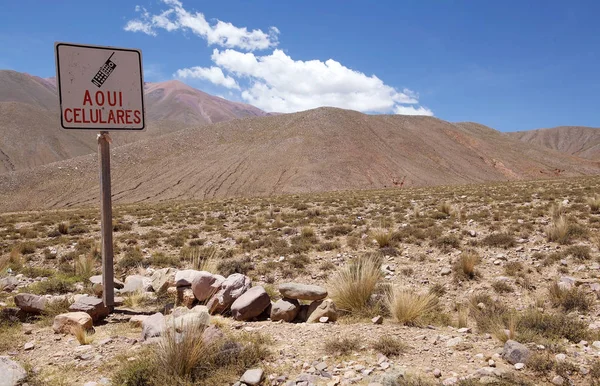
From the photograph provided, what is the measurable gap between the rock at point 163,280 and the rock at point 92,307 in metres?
1.47

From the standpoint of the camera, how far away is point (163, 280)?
7633mm

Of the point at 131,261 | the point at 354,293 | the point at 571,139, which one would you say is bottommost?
the point at 131,261

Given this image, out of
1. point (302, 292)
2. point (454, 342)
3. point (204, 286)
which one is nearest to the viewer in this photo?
point (454, 342)

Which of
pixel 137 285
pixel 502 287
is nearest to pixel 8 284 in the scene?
pixel 137 285

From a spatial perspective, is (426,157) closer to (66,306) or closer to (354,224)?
(354,224)

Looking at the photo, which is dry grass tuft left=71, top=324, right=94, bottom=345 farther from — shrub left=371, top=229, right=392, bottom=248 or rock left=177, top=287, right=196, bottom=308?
shrub left=371, top=229, right=392, bottom=248

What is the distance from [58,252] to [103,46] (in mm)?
10370

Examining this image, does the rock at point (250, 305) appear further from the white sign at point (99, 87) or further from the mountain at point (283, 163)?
the mountain at point (283, 163)

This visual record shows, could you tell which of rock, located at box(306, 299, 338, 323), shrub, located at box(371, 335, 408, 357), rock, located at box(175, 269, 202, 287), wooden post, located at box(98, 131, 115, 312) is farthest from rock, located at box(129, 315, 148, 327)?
shrub, located at box(371, 335, 408, 357)

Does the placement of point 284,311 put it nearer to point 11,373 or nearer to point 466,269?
point 11,373

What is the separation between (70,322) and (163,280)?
2280 millimetres

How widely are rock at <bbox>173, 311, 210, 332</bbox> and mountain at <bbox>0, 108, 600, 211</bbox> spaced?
54350mm

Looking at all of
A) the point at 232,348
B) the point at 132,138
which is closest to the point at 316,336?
the point at 232,348

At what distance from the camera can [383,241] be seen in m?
12.3
